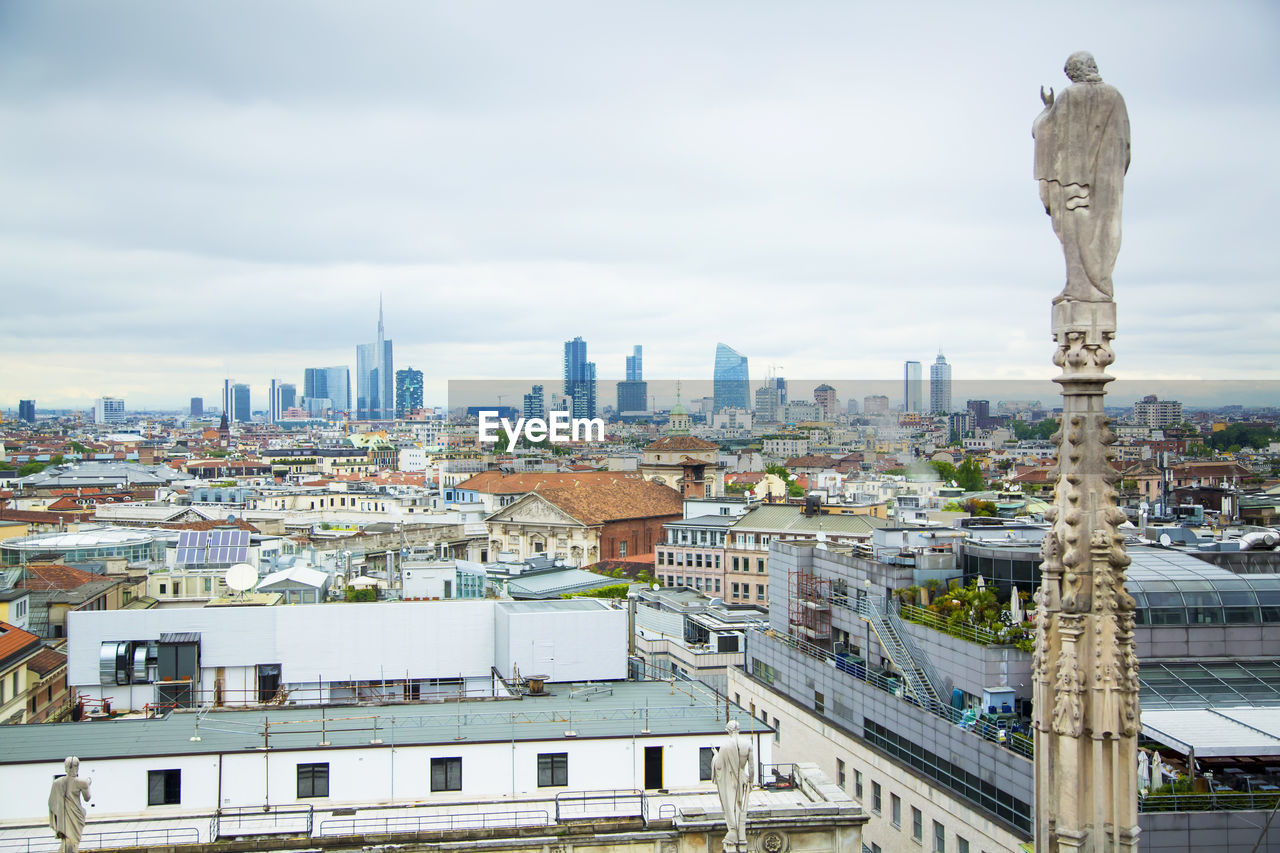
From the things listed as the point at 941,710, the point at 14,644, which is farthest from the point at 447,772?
the point at 14,644

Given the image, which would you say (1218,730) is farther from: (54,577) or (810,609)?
(54,577)

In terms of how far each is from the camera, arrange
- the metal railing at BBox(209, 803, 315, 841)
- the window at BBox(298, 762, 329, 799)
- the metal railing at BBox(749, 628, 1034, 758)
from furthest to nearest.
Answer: the metal railing at BBox(749, 628, 1034, 758) → the window at BBox(298, 762, 329, 799) → the metal railing at BBox(209, 803, 315, 841)

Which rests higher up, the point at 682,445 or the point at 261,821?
the point at 682,445

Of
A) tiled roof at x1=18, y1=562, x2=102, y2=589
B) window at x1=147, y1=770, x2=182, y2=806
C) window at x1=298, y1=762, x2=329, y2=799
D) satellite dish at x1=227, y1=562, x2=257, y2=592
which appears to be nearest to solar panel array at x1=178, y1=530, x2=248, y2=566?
tiled roof at x1=18, y1=562, x2=102, y2=589

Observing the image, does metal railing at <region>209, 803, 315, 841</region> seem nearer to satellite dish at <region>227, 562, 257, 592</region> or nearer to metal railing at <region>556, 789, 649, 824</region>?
metal railing at <region>556, 789, 649, 824</region>

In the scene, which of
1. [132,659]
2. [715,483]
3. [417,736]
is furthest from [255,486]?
[417,736]

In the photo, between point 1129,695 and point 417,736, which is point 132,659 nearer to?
point 417,736
